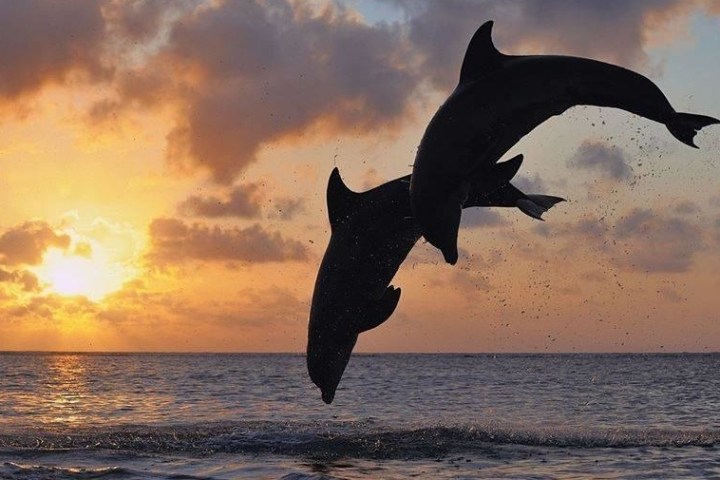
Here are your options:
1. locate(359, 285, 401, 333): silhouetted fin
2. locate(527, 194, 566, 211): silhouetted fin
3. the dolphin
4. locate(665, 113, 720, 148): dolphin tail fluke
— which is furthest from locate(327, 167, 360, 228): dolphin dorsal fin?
locate(665, 113, 720, 148): dolphin tail fluke

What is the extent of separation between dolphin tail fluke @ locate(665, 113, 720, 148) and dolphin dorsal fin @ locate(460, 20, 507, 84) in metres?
1.83

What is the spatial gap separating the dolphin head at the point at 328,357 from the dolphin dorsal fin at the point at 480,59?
401cm

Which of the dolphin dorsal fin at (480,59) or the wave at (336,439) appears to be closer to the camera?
the dolphin dorsal fin at (480,59)

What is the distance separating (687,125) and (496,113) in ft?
6.20

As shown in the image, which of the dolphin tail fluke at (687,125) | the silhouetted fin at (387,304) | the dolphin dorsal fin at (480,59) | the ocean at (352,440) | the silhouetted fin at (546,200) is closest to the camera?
the dolphin tail fluke at (687,125)

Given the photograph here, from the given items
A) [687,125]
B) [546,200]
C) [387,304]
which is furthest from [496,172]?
[387,304]

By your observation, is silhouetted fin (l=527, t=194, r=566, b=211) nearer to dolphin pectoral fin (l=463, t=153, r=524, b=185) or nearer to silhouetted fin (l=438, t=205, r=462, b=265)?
dolphin pectoral fin (l=463, t=153, r=524, b=185)

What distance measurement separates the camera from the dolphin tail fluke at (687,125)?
885 cm

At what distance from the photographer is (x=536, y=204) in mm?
9992

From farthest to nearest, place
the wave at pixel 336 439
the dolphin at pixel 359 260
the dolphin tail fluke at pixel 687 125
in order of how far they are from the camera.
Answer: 1. the wave at pixel 336 439
2. the dolphin at pixel 359 260
3. the dolphin tail fluke at pixel 687 125

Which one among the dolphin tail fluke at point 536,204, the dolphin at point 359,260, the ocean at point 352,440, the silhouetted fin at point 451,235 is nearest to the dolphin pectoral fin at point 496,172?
the silhouetted fin at point 451,235

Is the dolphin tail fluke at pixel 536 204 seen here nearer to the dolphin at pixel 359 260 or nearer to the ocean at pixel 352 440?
the dolphin at pixel 359 260

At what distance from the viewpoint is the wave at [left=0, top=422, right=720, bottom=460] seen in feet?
64.6

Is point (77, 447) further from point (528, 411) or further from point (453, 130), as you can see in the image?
point (528, 411)
